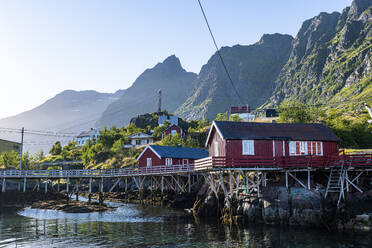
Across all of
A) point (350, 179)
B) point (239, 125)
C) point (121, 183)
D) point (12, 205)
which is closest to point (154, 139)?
point (121, 183)

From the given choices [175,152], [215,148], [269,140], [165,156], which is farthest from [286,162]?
[175,152]

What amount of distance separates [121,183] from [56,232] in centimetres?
3463

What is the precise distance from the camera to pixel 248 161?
3083 centimetres

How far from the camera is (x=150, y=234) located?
26938mm

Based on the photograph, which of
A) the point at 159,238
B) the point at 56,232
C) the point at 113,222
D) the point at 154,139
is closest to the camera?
the point at 159,238

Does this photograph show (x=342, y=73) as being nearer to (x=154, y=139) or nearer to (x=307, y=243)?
(x=154, y=139)

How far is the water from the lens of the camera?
23250mm

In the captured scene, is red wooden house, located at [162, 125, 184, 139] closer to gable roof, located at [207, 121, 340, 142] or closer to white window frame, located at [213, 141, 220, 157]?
white window frame, located at [213, 141, 220, 157]

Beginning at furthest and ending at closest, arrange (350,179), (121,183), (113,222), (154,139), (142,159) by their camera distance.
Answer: (154,139) → (121,183) → (142,159) → (113,222) → (350,179)

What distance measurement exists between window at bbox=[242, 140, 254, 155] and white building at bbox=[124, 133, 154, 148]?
71598 millimetres

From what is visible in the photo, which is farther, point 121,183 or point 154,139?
point 154,139

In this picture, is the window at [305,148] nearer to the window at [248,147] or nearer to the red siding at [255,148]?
the red siding at [255,148]

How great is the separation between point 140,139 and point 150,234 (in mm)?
77285

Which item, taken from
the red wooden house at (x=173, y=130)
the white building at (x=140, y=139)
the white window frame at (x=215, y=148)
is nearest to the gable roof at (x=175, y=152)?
the white window frame at (x=215, y=148)
